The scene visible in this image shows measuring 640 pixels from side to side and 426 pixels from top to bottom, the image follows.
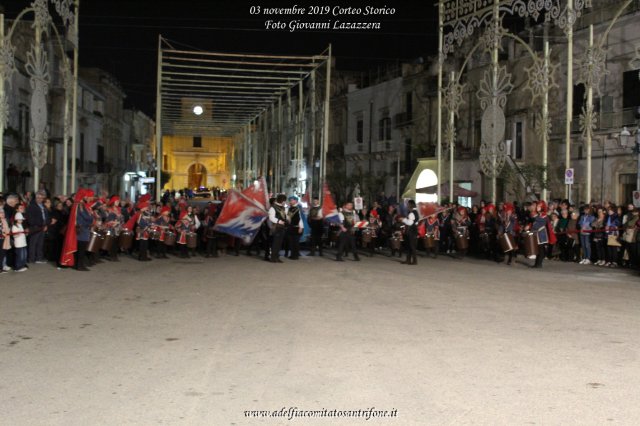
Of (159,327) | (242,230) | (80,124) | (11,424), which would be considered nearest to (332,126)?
(80,124)

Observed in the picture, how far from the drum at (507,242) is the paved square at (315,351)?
4.61 meters

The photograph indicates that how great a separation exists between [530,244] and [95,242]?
1004 centimetres

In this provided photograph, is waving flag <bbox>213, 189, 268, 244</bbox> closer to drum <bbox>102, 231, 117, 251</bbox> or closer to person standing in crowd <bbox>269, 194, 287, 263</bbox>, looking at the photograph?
person standing in crowd <bbox>269, 194, 287, 263</bbox>

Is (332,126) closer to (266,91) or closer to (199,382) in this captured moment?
(266,91)

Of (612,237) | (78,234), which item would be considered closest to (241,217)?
(78,234)

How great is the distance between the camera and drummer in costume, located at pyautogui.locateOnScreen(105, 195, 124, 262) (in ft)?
60.1

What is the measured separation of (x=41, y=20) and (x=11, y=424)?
1589cm

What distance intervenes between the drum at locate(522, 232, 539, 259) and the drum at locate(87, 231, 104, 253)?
9.88 m

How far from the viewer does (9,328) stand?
9180mm

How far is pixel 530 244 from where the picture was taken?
18.4 metres

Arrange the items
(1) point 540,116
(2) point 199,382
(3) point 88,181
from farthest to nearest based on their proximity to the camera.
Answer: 1. (3) point 88,181
2. (1) point 540,116
3. (2) point 199,382

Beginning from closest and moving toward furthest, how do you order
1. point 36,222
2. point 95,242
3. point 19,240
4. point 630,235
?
point 19,240 < point 36,222 < point 95,242 < point 630,235

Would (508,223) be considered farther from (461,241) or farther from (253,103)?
(253,103)

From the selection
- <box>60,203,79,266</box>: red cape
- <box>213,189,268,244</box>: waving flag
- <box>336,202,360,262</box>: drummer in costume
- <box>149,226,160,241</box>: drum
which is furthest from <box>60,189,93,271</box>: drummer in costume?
<box>336,202,360,262</box>: drummer in costume
